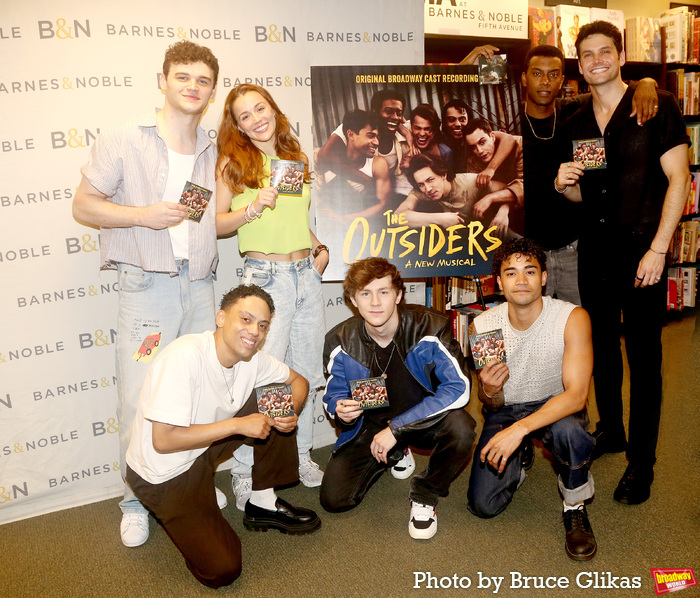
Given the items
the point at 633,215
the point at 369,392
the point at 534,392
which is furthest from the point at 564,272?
the point at 369,392

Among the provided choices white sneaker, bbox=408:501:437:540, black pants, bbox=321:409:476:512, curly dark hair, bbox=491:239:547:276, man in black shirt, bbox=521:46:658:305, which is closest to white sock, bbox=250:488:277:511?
black pants, bbox=321:409:476:512

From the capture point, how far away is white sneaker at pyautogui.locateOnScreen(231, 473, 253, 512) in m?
2.80

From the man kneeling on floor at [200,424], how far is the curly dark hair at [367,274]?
43 cm

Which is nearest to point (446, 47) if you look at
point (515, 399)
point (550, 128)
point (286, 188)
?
point (550, 128)

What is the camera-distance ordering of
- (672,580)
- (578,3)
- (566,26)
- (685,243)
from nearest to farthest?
(672,580), (566,26), (578,3), (685,243)

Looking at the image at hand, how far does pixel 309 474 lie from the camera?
3006 millimetres

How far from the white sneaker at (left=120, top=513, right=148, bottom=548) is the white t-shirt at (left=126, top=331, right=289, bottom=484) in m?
0.40

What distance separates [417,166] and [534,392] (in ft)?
4.14

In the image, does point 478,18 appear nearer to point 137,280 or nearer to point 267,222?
point 267,222

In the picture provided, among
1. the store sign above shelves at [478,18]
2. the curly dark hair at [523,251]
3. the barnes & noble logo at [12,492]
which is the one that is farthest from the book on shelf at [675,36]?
the barnes & noble logo at [12,492]

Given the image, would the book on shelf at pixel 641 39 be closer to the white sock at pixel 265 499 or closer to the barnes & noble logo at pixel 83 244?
the barnes & noble logo at pixel 83 244

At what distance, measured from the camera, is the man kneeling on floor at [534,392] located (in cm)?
241

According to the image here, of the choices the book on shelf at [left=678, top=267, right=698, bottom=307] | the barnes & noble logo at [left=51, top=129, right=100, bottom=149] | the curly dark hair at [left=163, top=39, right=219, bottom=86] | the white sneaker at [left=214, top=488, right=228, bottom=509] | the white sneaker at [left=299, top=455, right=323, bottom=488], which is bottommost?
the white sneaker at [left=214, top=488, right=228, bottom=509]

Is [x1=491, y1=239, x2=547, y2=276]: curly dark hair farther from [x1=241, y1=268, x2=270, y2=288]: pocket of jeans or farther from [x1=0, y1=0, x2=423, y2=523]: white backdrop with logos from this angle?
[x1=0, y1=0, x2=423, y2=523]: white backdrop with logos
